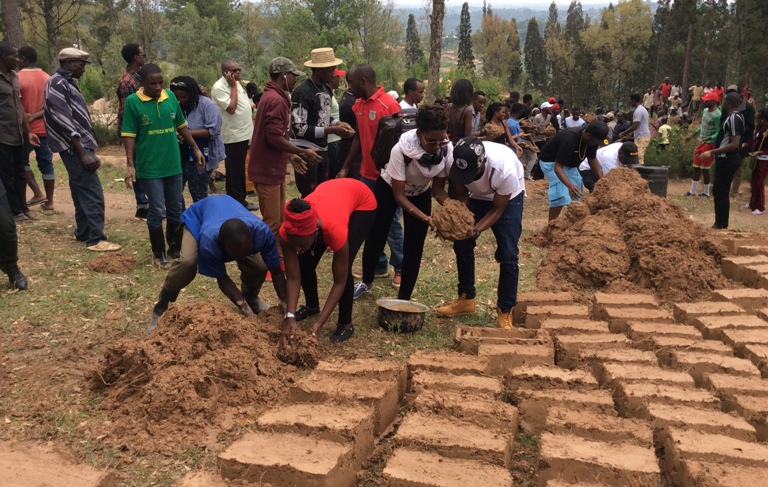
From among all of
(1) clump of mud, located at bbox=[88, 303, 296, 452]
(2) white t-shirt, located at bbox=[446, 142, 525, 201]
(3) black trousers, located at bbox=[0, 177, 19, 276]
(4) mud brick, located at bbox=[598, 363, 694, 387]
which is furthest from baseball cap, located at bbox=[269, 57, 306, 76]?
(4) mud brick, located at bbox=[598, 363, 694, 387]

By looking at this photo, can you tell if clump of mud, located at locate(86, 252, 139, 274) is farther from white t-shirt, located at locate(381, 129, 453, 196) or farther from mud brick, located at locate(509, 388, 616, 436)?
mud brick, located at locate(509, 388, 616, 436)

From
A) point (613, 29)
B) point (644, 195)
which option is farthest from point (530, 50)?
point (644, 195)

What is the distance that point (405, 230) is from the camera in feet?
15.7

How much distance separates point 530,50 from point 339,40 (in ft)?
114

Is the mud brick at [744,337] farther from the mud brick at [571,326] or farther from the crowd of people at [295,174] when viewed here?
the crowd of people at [295,174]

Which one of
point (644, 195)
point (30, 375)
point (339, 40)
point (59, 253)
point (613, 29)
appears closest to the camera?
point (30, 375)

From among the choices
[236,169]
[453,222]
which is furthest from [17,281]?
[453,222]

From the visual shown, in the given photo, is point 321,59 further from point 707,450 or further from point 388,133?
point 707,450

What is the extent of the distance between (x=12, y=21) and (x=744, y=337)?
11497 millimetres

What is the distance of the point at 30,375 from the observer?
3.71 metres

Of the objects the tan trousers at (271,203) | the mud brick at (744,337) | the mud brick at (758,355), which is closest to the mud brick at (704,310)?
the mud brick at (744,337)

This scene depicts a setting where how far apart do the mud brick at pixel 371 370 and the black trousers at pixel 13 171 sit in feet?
15.0

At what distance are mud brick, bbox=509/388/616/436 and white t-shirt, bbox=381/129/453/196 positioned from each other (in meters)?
1.69

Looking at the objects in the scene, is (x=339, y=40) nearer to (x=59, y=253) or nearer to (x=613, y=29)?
(x=59, y=253)
